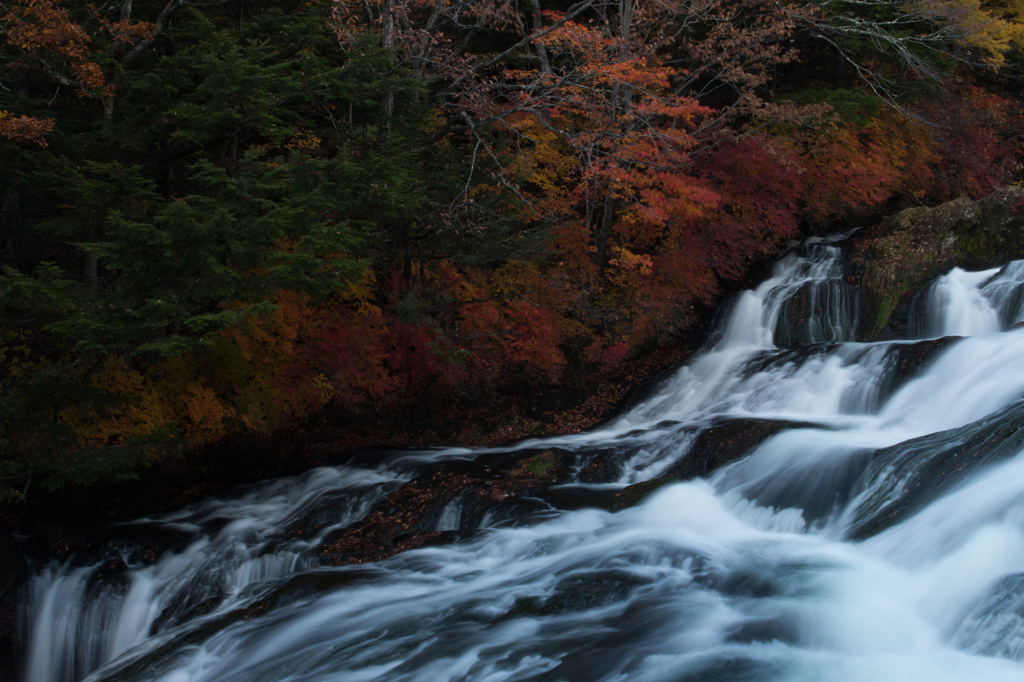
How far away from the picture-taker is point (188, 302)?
794 centimetres

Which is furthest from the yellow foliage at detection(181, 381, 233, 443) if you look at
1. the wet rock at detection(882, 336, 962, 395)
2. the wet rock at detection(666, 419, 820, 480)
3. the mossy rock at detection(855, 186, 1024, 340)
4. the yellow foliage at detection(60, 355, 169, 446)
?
the mossy rock at detection(855, 186, 1024, 340)

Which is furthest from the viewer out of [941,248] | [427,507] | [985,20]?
[985,20]

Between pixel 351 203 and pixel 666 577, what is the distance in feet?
19.3

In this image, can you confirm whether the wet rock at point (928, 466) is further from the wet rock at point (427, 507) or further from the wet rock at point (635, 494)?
the wet rock at point (427, 507)

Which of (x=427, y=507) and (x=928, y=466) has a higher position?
(x=928, y=466)

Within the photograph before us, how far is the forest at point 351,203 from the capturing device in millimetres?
7453

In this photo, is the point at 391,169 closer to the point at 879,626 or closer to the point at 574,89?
the point at 574,89

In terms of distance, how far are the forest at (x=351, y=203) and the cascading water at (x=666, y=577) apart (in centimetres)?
176

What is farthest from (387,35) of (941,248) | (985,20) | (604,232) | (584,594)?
(985,20)

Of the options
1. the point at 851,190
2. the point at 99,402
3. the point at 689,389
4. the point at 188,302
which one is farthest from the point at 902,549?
the point at 851,190

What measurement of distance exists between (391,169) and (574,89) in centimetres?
430

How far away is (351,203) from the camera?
28.1 feet

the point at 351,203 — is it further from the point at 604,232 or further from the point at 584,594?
the point at 604,232

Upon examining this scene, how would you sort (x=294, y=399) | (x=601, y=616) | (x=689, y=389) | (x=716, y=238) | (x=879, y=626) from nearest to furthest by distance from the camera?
1. (x=879, y=626)
2. (x=601, y=616)
3. (x=294, y=399)
4. (x=689, y=389)
5. (x=716, y=238)
